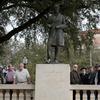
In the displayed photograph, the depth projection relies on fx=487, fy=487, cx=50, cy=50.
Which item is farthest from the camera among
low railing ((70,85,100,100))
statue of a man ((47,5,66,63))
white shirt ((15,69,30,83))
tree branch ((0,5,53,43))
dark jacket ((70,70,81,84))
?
tree branch ((0,5,53,43))

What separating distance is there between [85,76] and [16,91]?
4.32 metres

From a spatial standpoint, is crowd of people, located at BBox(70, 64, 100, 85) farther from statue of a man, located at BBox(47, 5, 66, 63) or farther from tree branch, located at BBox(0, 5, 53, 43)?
tree branch, located at BBox(0, 5, 53, 43)

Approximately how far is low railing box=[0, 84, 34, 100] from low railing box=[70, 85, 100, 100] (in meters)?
1.28

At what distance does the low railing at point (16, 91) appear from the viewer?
14742mm

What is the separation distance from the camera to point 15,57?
6003 centimetres

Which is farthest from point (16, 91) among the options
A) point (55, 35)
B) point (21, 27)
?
point (21, 27)

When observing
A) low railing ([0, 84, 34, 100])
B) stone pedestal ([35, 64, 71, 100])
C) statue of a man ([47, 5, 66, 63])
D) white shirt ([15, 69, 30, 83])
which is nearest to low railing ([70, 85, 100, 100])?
stone pedestal ([35, 64, 71, 100])

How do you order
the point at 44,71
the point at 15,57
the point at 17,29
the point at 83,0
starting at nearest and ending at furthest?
the point at 44,71
the point at 83,0
the point at 17,29
the point at 15,57

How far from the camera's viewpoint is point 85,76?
1852cm

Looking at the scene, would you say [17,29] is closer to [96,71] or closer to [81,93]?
[96,71]

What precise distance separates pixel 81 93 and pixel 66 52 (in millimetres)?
8810

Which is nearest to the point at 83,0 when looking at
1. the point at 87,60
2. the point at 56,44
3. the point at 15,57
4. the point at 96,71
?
the point at 96,71

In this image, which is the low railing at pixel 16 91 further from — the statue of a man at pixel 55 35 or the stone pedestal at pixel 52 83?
the statue of a man at pixel 55 35

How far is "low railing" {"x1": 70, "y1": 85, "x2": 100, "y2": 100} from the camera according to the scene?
48.2 ft
